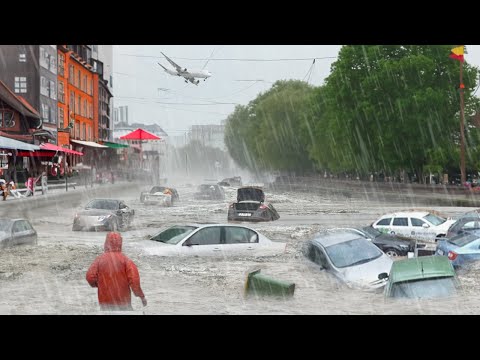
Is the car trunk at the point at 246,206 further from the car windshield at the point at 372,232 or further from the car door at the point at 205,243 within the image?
the car door at the point at 205,243

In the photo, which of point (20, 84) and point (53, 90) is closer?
point (20, 84)

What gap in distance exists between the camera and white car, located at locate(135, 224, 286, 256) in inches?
654

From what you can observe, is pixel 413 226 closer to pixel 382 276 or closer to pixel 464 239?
pixel 464 239

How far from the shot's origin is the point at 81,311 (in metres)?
13.7

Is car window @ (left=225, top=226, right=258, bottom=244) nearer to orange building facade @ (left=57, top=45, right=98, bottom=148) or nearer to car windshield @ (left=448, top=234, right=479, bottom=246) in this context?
car windshield @ (left=448, top=234, right=479, bottom=246)

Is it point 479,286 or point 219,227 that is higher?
point 219,227

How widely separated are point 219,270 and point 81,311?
15.8 ft

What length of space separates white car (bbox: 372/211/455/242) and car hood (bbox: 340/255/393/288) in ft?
29.3

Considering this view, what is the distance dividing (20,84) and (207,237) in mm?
53389

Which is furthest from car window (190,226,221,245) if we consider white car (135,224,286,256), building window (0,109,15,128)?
building window (0,109,15,128)

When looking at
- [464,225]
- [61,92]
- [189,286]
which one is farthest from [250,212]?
[61,92]

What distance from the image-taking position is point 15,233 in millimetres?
20297
